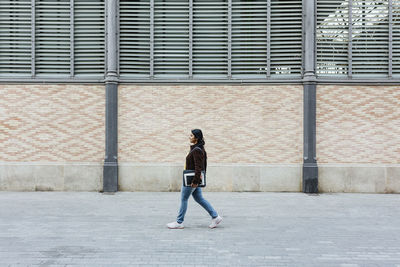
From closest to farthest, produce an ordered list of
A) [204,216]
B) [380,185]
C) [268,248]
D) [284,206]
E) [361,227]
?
1. [268,248]
2. [361,227]
3. [204,216]
4. [284,206]
5. [380,185]

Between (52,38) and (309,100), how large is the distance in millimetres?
8153

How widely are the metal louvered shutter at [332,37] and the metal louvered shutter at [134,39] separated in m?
5.34

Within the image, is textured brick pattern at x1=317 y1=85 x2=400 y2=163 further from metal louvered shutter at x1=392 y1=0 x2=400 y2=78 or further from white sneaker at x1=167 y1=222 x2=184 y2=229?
white sneaker at x1=167 y1=222 x2=184 y2=229

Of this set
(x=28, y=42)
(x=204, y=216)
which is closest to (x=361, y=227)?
(x=204, y=216)

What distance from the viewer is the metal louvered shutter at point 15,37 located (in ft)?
29.7

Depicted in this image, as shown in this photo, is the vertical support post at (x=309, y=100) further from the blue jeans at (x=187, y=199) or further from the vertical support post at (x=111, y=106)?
the vertical support post at (x=111, y=106)

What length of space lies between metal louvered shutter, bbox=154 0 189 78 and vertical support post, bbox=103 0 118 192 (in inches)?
50.0

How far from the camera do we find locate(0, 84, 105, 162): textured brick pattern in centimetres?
888

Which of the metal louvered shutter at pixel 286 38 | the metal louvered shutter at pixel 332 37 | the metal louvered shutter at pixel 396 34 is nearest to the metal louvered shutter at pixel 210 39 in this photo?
the metal louvered shutter at pixel 286 38

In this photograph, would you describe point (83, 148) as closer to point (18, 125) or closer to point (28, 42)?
point (18, 125)

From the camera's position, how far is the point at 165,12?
9.16m

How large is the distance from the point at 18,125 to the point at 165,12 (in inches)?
225

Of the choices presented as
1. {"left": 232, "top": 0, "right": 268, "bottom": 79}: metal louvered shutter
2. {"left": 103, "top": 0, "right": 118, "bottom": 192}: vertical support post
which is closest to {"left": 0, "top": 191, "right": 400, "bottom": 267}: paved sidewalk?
{"left": 103, "top": 0, "right": 118, "bottom": 192}: vertical support post

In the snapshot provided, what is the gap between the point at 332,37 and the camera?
9.02 meters
